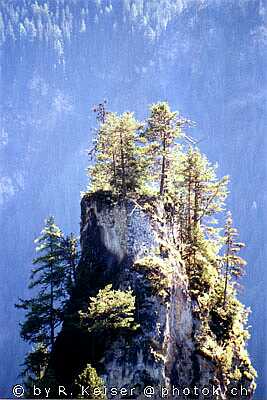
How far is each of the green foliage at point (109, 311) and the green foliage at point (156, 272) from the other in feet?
6.87

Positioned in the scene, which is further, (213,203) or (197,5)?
(197,5)

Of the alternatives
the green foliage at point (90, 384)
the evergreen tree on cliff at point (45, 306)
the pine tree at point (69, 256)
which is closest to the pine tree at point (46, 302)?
the evergreen tree on cliff at point (45, 306)

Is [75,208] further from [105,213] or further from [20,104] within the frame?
[105,213]

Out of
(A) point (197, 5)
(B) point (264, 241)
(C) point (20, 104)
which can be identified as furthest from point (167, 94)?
(B) point (264, 241)

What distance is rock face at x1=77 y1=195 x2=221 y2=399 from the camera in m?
18.1

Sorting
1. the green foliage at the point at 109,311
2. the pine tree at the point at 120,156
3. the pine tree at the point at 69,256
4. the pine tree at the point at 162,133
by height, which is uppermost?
the pine tree at the point at 162,133

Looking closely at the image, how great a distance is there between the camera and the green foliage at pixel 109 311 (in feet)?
56.9

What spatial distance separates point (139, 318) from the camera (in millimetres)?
19000

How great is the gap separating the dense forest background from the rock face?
94744mm

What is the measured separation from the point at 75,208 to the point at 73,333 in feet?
357

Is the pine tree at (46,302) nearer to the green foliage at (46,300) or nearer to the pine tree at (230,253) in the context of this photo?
the green foliage at (46,300)

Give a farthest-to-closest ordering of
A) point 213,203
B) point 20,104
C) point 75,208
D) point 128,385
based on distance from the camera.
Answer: point 20,104, point 75,208, point 213,203, point 128,385

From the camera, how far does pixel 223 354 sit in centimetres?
2245

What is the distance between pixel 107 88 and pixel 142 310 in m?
141
